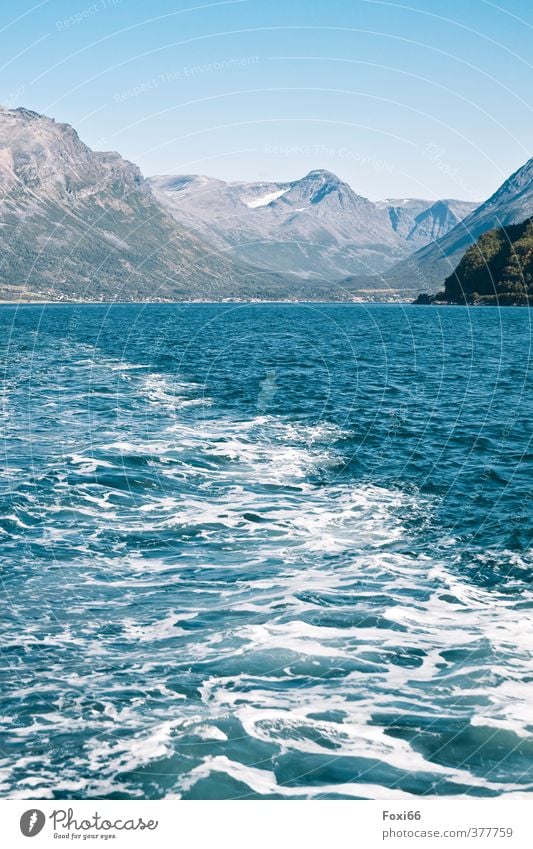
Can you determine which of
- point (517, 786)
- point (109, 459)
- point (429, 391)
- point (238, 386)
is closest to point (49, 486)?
point (109, 459)

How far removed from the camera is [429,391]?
226 feet

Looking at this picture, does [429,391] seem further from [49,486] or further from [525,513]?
[49,486]

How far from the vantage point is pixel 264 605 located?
2252cm

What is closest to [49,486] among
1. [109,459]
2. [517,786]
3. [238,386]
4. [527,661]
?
[109,459]

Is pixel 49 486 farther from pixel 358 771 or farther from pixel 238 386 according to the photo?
pixel 238 386

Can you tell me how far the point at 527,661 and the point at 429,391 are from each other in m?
51.1

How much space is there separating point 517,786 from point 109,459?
93.7 ft

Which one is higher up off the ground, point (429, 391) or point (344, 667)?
point (429, 391)

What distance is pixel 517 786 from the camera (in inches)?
570

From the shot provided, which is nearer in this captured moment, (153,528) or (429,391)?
(153,528)

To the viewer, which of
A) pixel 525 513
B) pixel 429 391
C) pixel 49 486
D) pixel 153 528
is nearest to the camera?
pixel 153 528

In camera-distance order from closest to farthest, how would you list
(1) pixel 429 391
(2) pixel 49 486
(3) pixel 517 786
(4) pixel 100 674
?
(3) pixel 517 786
(4) pixel 100 674
(2) pixel 49 486
(1) pixel 429 391

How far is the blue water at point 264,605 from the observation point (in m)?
15.2

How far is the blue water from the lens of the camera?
1519cm
